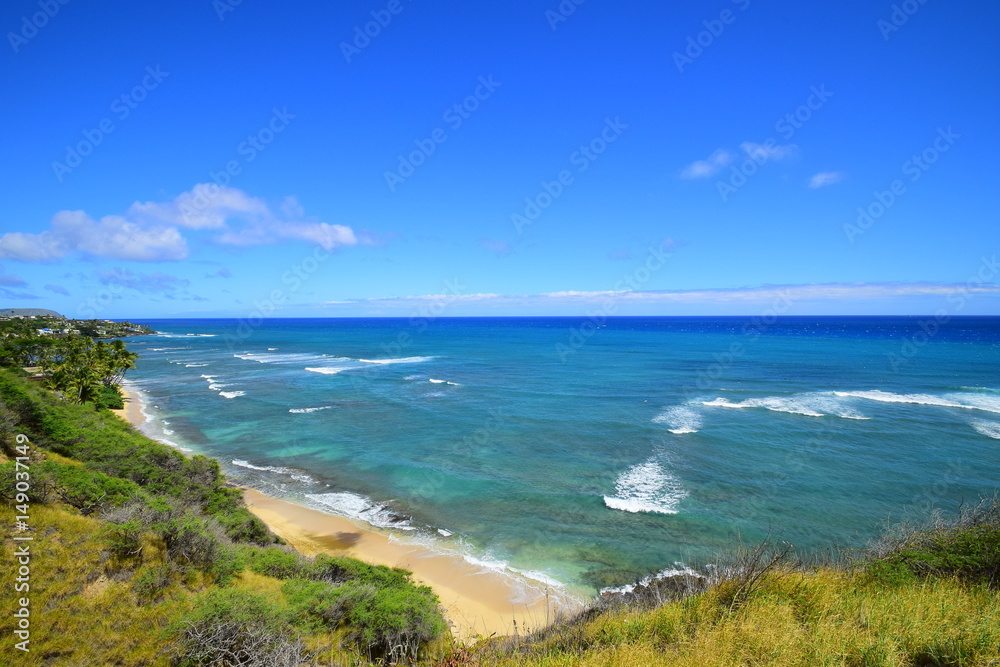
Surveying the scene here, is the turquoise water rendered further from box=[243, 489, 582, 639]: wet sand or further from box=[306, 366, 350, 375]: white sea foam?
box=[306, 366, 350, 375]: white sea foam

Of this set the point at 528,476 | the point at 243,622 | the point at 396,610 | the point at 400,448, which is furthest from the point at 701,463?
the point at 243,622

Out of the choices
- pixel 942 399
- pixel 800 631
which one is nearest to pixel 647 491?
pixel 800 631

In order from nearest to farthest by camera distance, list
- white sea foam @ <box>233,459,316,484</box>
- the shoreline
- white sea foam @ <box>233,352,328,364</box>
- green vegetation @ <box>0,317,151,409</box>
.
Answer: the shoreline
white sea foam @ <box>233,459,316,484</box>
green vegetation @ <box>0,317,151,409</box>
white sea foam @ <box>233,352,328,364</box>

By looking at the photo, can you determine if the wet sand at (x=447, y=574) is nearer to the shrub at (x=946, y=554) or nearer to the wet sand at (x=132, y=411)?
the shrub at (x=946, y=554)

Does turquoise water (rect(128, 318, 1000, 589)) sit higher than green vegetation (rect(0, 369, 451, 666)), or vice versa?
green vegetation (rect(0, 369, 451, 666))

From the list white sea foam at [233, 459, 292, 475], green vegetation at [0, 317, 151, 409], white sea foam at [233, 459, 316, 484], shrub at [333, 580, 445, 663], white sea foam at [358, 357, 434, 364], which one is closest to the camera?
shrub at [333, 580, 445, 663]

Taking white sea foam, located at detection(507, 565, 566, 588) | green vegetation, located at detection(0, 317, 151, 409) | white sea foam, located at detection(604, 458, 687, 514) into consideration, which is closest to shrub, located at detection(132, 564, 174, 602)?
white sea foam, located at detection(507, 565, 566, 588)

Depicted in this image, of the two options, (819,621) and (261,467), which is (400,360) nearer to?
(261,467)

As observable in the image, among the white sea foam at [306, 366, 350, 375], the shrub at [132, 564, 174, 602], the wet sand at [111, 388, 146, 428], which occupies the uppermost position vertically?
the shrub at [132, 564, 174, 602]

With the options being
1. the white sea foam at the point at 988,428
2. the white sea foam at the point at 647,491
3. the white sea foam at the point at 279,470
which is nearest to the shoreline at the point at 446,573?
the white sea foam at the point at 279,470
